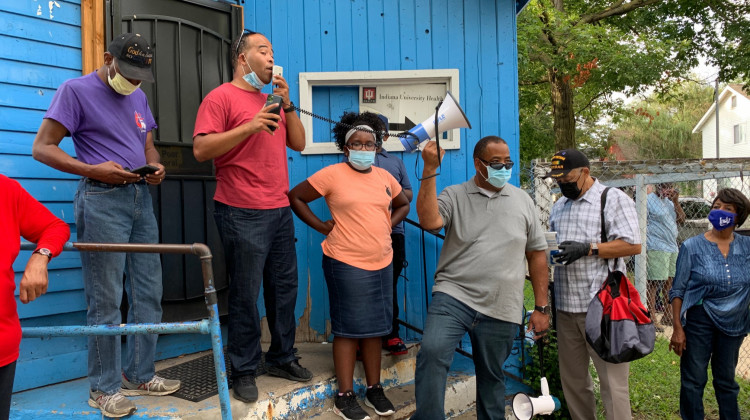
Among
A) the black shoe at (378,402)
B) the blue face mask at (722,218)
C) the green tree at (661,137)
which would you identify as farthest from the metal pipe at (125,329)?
the green tree at (661,137)

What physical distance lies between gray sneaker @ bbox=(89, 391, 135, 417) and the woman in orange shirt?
1.15m

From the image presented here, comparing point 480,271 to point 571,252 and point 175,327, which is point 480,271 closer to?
point 571,252

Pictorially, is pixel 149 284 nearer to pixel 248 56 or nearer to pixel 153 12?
pixel 248 56

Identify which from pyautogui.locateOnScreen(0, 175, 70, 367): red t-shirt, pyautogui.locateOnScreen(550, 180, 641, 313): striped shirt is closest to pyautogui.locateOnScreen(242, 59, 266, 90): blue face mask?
pyautogui.locateOnScreen(0, 175, 70, 367): red t-shirt

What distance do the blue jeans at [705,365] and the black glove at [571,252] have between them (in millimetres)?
1302

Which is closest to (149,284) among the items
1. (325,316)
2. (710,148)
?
(325,316)

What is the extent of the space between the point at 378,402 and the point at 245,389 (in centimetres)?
84

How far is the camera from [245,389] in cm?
311

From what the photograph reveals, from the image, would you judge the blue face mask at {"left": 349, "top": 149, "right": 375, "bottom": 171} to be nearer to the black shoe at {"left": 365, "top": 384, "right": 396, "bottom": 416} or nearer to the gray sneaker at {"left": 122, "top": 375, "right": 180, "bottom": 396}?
the black shoe at {"left": 365, "top": 384, "right": 396, "bottom": 416}

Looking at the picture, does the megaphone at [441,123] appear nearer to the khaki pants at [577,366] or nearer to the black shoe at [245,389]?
the khaki pants at [577,366]

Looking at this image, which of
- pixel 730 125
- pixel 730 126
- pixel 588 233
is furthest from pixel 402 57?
pixel 730 125

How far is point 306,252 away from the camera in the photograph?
15.3 ft

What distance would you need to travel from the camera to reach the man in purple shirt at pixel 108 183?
2.86m

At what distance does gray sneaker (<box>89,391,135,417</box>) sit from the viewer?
2840 mm
